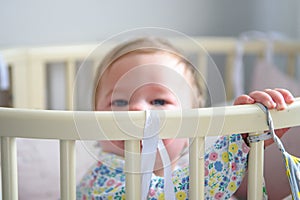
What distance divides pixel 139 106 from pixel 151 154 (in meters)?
0.20

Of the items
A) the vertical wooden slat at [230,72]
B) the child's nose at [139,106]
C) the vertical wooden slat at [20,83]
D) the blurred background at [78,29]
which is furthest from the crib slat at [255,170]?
the vertical wooden slat at [230,72]

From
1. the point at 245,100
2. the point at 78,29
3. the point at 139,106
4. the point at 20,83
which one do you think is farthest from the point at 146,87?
the point at 78,29

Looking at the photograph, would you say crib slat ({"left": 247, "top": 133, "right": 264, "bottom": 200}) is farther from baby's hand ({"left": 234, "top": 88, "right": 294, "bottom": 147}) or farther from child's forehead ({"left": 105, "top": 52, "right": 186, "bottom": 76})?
child's forehead ({"left": 105, "top": 52, "right": 186, "bottom": 76})

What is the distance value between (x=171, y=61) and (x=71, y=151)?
366 mm

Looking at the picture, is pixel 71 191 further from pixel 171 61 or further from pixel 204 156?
pixel 171 61

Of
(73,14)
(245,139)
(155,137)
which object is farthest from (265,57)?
(155,137)

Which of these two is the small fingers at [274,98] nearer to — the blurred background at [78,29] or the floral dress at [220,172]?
the floral dress at [220,172]

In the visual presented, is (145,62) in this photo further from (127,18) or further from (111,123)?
(127,18)

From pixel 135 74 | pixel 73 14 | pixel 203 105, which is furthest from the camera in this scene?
pixel 73 14

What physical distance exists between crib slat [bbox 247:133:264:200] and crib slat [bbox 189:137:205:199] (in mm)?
71

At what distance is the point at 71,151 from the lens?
2.59ft

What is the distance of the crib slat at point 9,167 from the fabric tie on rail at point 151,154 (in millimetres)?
168

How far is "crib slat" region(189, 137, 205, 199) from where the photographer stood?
80 cm

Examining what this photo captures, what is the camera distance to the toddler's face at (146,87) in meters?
1.00
